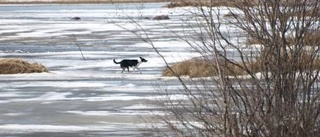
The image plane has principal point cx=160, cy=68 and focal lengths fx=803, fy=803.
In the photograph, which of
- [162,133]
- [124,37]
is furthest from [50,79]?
[124,37]

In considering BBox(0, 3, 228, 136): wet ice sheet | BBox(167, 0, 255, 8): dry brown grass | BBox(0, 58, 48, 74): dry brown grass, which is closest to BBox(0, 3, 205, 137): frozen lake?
BBox(0, 3, 228, 136): wet ice sheet

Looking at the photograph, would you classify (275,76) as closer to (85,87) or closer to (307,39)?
(307,39)

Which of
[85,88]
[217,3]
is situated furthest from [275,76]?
[85,88]

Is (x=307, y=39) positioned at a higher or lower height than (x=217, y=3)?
lower

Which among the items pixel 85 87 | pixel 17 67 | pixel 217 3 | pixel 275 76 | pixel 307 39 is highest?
pixel 217 3

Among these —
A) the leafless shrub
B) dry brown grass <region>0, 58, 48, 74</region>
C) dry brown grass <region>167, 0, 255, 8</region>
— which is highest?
dry brown grass <region>167, 0, 255, 8</region>

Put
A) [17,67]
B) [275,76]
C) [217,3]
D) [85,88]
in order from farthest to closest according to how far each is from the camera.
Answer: [17,67]
[85,88]
[217,3]
[275,76]

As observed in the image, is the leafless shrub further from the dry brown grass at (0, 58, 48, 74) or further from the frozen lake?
the dry brown grass at (0, 58, 48, 74)

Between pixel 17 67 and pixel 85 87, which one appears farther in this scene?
pixel 17 67

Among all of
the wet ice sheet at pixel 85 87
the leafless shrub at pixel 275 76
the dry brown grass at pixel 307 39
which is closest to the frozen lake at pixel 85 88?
the wet ice sheet at pixel 85 87

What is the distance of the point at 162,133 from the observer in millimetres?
7875

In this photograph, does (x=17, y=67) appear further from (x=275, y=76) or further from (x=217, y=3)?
(x=275, y=76)

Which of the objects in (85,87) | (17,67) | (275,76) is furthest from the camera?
(17,67)

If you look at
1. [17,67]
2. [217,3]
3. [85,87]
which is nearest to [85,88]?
[85,87]
